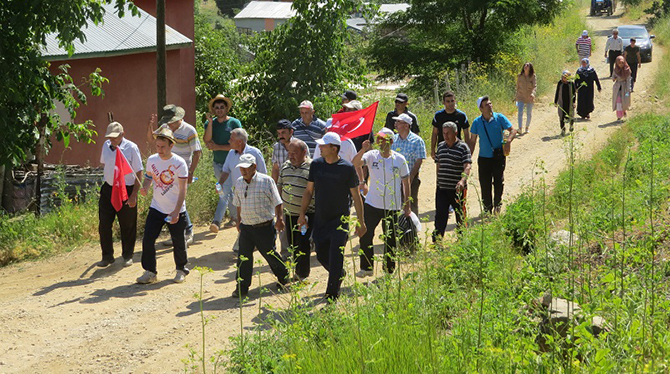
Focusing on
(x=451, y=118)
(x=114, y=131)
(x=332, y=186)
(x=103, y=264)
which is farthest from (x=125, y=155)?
(x=451, y=118)

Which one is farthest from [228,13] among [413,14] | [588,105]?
[588,105]

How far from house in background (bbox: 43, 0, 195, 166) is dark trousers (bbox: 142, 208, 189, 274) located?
27.1 ft

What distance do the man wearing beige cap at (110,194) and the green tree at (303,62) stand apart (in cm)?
675

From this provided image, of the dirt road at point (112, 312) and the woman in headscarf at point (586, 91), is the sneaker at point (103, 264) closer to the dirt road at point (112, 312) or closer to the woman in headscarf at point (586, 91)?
the dirt road at point (112, 312)

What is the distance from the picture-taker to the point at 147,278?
379 inches

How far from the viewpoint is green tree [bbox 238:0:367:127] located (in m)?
16.7

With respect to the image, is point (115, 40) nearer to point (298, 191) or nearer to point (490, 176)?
point (490, 176)

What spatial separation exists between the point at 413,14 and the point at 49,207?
1526cm

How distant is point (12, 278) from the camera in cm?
1086

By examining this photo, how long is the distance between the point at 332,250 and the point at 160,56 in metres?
7.31

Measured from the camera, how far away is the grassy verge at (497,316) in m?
4.53

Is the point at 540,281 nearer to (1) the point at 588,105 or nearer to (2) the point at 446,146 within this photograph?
(2) the point at 446,146

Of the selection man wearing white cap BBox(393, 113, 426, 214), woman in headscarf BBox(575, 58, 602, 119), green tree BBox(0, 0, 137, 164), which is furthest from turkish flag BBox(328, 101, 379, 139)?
woman in headscarf BBox(575, 58, 602, 119)

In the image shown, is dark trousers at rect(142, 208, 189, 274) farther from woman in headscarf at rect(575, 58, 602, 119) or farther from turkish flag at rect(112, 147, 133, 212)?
woman in headscarf at rect(575, 58, 602, 119)
